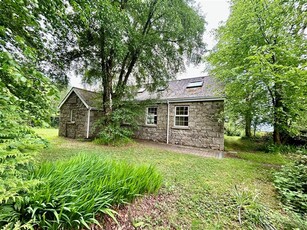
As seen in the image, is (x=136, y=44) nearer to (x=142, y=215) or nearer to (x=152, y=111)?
(x=152, y=111)

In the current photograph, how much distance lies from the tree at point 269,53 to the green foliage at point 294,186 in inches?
94.6

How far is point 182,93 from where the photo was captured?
10297 millimetres

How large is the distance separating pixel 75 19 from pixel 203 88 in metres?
8.12

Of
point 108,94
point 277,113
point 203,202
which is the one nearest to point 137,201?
point 203,202

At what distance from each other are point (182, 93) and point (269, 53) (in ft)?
18.1

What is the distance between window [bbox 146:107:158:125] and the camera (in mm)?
10938

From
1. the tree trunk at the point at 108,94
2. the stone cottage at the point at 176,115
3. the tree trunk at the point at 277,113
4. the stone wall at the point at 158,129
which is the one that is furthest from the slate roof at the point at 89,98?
the tree trunk at the point at 277,113

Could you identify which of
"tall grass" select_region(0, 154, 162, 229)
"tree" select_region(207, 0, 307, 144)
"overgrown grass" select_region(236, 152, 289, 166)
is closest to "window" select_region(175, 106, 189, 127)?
"tree" select_region(207, 0, 307, 144)

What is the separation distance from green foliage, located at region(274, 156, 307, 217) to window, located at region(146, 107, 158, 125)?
7.91 m

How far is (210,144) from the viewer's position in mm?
8453

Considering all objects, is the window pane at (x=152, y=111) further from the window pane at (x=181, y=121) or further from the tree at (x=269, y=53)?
the tree at (x=269, y=53)

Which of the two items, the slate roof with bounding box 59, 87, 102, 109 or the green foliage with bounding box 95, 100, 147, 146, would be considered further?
the slate roof with bounding box 59, 87, 102, 109

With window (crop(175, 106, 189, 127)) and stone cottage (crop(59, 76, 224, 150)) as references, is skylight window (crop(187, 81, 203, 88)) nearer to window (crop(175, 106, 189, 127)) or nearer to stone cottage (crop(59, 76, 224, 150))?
stone cottage (crop(59, 76, 224, 150))

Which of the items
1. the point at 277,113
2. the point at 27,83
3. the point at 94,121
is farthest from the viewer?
the point at 94,121
